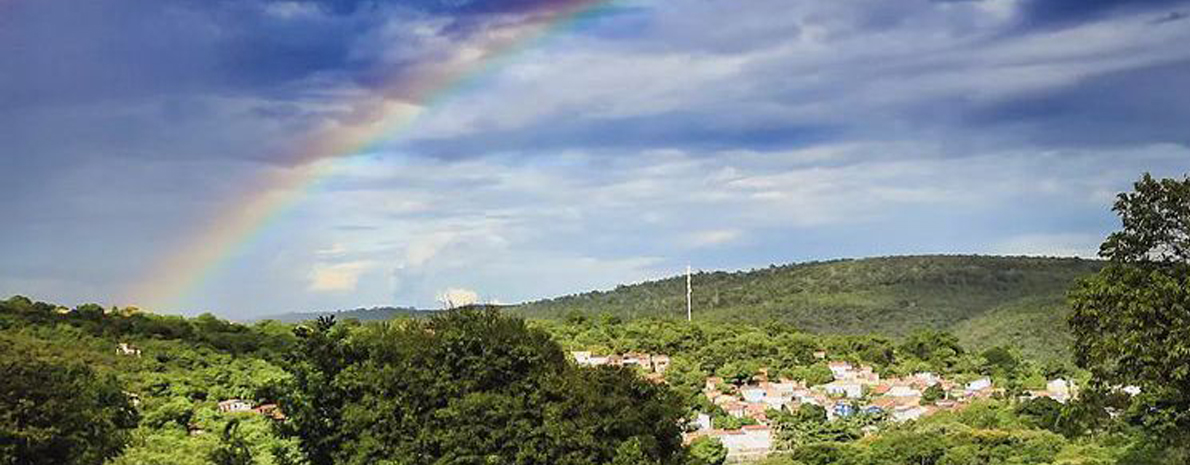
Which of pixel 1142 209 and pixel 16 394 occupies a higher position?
pixel 1142 209

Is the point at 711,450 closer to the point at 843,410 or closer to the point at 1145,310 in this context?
the point at 843,410

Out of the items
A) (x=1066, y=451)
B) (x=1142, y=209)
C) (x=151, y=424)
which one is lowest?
(x=1066, y=451)

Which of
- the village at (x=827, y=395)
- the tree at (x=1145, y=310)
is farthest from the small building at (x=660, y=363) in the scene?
the tree at (x=1145, y=310)

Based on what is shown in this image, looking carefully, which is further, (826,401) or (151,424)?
(826,401)

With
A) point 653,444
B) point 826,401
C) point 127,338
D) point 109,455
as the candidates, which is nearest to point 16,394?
point 109,455

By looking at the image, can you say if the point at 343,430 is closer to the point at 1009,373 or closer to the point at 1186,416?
the point at 1186,416

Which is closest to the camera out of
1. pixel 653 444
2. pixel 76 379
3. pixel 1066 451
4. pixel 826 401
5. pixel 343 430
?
pixel 343 430

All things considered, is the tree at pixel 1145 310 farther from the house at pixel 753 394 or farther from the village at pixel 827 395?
the house at pixel 753 394
